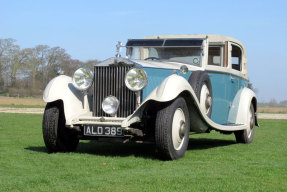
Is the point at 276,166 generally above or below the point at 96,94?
below

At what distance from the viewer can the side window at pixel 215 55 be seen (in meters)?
8.84

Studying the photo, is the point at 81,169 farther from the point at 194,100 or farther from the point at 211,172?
the point at 194,100

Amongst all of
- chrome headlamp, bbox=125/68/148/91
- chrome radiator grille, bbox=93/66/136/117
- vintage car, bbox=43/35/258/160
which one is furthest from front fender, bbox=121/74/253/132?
chrome radiator grille, bbox=93/66/136/117

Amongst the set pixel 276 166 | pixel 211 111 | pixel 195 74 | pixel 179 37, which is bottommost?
pixel 276 166

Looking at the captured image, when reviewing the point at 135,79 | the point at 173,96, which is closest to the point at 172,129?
the point at 173,96

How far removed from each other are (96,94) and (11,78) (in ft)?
163

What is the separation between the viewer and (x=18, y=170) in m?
5.31

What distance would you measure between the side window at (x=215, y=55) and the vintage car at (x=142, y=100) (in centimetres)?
35

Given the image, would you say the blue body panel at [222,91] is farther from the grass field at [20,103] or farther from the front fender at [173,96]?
the grass field at [20,103]

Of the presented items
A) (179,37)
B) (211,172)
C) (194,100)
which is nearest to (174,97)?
(194,100)

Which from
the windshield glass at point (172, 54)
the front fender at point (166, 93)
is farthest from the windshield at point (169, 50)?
the front fender at point (166, 93)

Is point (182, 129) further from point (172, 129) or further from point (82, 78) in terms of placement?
point (82, 78)

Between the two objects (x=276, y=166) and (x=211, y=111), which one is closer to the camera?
(x=276, y=166)

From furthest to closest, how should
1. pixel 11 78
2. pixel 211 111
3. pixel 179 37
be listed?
pixel 11 78 → pixel 179 37 → pixel 211 111
